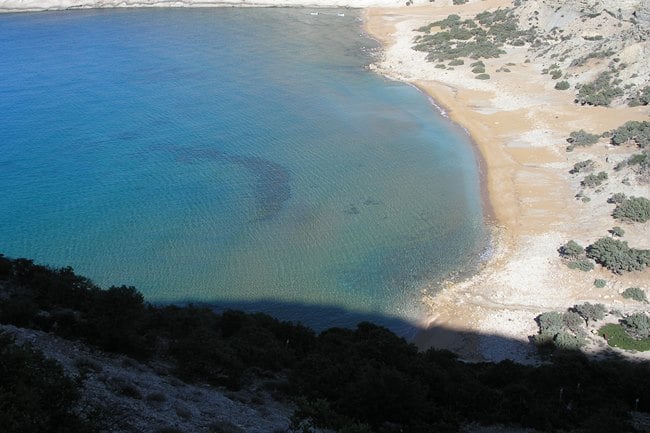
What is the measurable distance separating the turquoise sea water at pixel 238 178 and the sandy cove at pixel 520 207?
168 cm

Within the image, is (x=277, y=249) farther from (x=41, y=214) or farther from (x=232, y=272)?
(x=41, y=214)

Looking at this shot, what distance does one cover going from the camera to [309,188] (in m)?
37.8

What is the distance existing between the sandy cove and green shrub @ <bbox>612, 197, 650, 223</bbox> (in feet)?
1.76

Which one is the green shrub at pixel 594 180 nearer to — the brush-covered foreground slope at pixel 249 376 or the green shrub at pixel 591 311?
the green shrub at pixel 591 311

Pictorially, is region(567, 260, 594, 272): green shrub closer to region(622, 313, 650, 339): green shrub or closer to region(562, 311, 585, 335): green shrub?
region(562, 311, 585, 335): green shrub

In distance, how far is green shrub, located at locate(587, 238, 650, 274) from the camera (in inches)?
1050

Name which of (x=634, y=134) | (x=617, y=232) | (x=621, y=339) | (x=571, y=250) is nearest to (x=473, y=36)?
(x=634, y=134)

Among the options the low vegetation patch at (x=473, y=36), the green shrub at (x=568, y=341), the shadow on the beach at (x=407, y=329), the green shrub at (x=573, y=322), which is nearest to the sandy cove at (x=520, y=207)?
the shadow on the beach at (x=407, y=329)

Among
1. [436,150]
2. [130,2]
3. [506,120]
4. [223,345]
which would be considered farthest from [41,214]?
[130,2]

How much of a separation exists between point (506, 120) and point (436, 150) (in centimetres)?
794

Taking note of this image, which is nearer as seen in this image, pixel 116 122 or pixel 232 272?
pixel 232 272

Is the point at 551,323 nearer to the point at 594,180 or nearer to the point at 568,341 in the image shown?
the point at 568,341

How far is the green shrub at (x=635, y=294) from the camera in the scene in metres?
25.0

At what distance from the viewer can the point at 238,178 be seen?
3931 cm
